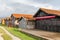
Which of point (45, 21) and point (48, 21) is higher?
point (48, 21)

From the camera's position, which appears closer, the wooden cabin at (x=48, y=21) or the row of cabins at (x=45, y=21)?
the wooden cabin at (x=48, y=21)

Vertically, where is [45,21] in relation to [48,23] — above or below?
above

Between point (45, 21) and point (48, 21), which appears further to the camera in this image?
point (45, 21)

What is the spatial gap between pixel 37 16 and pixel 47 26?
7.12 metres

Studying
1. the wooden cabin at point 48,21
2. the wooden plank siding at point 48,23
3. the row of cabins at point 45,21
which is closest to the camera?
the wooden plank siding at point 48,23

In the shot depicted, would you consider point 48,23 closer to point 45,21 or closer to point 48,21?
point 48,21

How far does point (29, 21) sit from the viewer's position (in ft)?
142

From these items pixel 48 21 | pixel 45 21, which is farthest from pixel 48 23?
pixel 45 21

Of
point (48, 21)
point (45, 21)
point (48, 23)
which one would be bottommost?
point (48, 23)

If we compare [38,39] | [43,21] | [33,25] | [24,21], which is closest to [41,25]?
[43,21]

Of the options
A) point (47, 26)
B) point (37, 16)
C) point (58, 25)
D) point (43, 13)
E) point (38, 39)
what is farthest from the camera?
point (37, 16)

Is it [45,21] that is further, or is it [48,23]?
[45,21]

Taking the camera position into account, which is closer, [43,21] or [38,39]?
[38,39]

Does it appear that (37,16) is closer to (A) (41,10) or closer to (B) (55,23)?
(A) (41,10)
